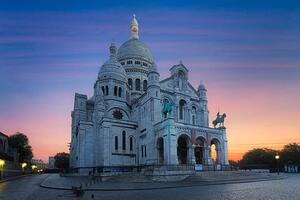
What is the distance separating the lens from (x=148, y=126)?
50.6 meters

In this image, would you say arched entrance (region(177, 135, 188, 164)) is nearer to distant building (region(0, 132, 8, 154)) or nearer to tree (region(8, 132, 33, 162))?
distant building (region(0, 132, 8, 154))

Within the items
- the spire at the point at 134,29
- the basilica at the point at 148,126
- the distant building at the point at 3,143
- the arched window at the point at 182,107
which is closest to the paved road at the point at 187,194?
the basilica at the point at 148,126

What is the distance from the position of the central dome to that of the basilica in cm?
982

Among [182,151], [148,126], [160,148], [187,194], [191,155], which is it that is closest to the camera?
[187,194]

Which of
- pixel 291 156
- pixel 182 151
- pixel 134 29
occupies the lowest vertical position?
pixel 291 156

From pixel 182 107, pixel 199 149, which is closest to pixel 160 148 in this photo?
pixel 199 149

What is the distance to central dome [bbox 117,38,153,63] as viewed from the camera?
7406cm

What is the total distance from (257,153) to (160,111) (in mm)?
57249

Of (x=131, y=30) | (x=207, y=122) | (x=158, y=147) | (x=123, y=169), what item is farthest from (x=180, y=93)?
(x=131, y=30)

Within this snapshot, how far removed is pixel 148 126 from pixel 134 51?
30346 millimetres

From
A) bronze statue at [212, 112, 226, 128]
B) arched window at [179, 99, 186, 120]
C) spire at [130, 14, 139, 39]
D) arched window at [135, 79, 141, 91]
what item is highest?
spire at [130, 14, 139, 39]

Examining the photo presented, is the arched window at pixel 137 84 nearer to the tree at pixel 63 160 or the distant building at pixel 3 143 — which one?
the distant building at pixel 3 143

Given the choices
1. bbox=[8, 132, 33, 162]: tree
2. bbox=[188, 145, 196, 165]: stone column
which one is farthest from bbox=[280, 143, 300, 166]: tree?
bbox=[8, 132, 33, 162]: tree

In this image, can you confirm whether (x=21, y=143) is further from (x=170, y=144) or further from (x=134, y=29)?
(x=170, y=144)
